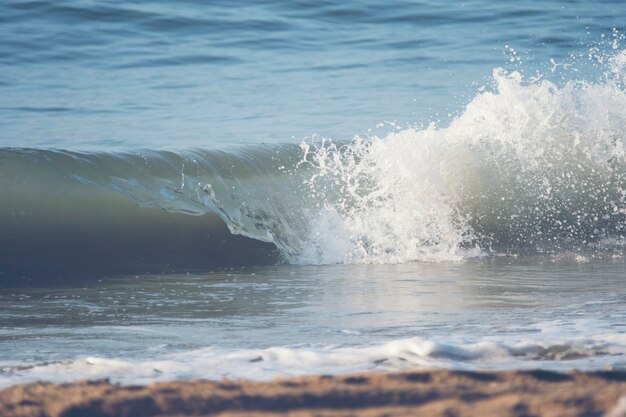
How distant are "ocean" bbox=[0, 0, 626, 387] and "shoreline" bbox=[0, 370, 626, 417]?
8.0 inches

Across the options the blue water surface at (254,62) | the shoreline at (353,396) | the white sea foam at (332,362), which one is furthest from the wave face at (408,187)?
the shoreline at (353,396)

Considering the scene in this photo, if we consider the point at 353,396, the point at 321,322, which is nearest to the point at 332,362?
the point at 353,396

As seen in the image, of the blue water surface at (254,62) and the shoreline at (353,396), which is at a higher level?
the blue water surface at (254,62)

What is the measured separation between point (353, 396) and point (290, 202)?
194 inches

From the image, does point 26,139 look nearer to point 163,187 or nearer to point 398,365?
point 163,187

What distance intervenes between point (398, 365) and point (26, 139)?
7363mm

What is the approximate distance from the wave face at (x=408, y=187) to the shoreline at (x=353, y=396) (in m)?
3.73

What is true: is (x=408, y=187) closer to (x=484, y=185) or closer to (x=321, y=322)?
(x=484, y=185)

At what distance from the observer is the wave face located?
20.4 ft

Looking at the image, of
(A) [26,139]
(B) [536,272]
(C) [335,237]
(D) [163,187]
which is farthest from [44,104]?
(B) [536,272]

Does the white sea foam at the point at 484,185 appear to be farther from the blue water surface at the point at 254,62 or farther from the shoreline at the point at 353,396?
the shoreline at the point at 353,396

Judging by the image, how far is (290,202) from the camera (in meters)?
6.82

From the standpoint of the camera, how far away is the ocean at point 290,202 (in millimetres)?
2947

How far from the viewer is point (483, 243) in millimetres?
6387
